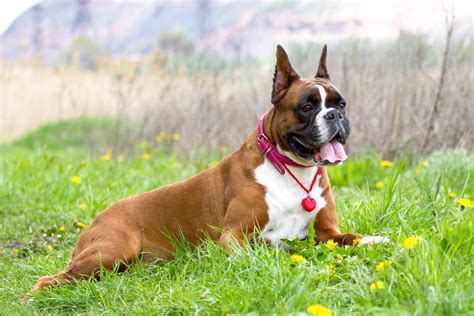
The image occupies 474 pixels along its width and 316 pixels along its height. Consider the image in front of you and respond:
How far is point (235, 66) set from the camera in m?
10.0

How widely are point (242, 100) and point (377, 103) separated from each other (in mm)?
2038

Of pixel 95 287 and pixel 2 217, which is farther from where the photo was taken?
pixel 2 217

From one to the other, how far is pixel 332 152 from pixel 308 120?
0.73 ft

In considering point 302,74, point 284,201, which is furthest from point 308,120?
point 302,74

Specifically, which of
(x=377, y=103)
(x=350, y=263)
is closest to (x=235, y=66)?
(x=377, y=103)

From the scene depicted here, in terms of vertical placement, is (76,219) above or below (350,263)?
below

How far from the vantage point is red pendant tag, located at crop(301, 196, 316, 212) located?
441cm

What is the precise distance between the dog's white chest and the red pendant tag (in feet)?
0.08

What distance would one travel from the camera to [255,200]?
439cm

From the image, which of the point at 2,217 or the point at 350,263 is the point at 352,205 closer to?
the point at 350,263

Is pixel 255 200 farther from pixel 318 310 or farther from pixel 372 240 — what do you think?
pixel 318 310

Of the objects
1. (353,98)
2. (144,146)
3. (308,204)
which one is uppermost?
(308,204)

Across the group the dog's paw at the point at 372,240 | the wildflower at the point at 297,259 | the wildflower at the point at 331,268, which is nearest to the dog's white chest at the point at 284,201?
the dog's paw at the point at 372,240

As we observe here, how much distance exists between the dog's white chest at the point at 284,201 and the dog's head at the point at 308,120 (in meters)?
0.12
